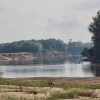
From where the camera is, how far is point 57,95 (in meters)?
27.1

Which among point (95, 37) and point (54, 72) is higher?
point (95, 37)

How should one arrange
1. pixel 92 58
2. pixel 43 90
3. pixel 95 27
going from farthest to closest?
pixel 92 58 → pixel 95 27 → pixel 43 90

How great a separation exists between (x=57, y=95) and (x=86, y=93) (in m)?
2.60

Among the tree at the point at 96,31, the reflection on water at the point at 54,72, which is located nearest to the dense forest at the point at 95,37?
the tree at the point at 96,31

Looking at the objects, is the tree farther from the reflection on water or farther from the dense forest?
the reflection on water

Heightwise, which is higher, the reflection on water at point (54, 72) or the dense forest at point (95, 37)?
the dense forest at point (95, 37)

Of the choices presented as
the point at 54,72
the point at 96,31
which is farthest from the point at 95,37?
the point at 54,72

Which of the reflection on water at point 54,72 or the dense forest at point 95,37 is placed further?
the dense forest at point 95,37

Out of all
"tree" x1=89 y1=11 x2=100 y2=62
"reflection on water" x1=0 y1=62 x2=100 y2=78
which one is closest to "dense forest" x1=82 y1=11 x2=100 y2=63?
"tree" x1=89 y1=11 x2=100 y2=62

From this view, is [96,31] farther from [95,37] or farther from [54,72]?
[54,72]

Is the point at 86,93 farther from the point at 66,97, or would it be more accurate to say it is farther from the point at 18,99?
the point at 18,99

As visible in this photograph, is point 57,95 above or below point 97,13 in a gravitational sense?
below

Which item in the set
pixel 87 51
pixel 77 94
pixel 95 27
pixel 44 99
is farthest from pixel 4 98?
pixel 87 51

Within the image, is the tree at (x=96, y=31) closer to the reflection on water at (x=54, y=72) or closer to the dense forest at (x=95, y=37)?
the dense forest at (x=95, y=37)
